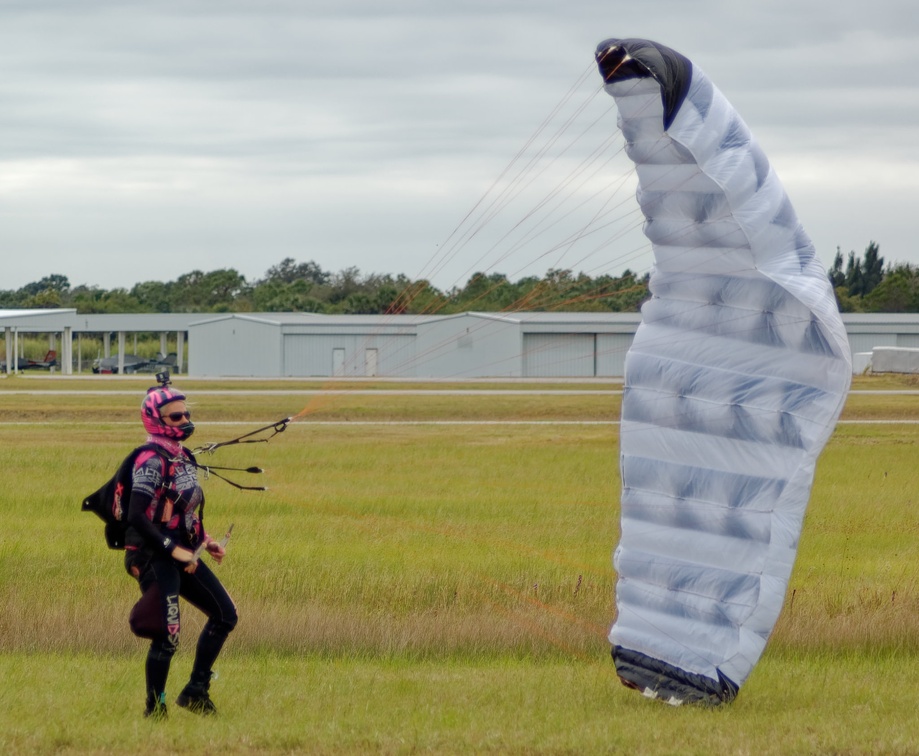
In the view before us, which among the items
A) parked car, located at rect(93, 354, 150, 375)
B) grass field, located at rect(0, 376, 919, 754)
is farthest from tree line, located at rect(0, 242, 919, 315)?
grass field, located at rect(0, 376, 919, 754)

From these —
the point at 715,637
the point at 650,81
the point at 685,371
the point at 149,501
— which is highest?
the point at 650,81

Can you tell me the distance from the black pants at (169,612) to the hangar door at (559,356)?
181 feet

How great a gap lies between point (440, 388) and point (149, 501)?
139 ft

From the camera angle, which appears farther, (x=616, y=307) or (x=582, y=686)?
(x=616, y=307)

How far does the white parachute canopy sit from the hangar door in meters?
54.5

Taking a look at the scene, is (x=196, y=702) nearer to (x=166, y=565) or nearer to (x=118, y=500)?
(x=166, y=565)

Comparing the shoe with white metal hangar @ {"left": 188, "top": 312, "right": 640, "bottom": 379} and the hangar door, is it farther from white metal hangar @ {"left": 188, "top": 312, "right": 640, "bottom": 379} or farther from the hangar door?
the hangar door

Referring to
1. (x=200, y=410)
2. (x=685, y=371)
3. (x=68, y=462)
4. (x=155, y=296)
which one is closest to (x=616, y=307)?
(x=200, y=410)

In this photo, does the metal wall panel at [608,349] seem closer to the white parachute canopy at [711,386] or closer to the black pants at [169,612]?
the white parachute canopy at [711,386]

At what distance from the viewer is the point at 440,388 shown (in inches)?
1922

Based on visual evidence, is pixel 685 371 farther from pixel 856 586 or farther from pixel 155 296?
pixel 155 296

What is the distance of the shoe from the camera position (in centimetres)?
662

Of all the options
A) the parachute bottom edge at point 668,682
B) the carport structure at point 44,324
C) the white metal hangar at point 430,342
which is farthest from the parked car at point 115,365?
the parachute bottom edge at point 668,682

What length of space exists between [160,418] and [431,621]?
3897mm
